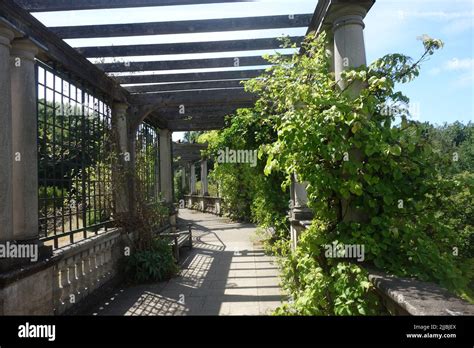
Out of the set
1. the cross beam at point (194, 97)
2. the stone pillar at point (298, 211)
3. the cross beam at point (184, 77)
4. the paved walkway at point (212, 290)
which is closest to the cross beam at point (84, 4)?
the cross beam at point (184, 77)

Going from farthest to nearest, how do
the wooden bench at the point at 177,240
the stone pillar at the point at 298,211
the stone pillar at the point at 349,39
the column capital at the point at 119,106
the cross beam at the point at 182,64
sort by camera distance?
the wooden bench at the point at 177,240, the column capital at the point at 119,106, the stone pillar at the point at 298,211, the cross beam at the point at 182,64, the stone pillar at the point at 349,39

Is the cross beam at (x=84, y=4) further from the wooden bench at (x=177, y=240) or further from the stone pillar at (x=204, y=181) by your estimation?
the stone pillar at (x=204, y=181)

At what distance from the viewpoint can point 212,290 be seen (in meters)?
5.93

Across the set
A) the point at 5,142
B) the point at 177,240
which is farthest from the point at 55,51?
the point at 177,240

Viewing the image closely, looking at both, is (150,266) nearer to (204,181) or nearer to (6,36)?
(6,36)

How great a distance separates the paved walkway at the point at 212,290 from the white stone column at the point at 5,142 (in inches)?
80.5

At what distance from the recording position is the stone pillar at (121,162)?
671 cm

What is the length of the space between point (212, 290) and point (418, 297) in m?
4.28

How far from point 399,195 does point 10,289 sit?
3.57 meters

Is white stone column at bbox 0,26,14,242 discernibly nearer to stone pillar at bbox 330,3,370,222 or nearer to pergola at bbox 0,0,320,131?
pergola at bbox 0,0,320,131

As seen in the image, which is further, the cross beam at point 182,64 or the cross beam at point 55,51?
the cross beam at point 182,64

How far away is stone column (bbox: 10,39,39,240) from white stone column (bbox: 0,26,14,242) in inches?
13.8
